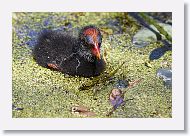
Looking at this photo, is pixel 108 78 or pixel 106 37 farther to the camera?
pixel 106 37

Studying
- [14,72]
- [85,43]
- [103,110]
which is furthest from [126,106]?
[14,72]

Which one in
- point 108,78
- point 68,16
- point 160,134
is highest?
point 68,16

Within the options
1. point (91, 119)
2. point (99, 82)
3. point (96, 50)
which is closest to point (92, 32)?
point (96, 50)

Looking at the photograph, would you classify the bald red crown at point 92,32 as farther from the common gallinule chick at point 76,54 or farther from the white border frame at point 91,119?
the white border frame at point 91,119

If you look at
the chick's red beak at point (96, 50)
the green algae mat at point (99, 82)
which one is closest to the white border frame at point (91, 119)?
the green algae mat at point (99, 82)

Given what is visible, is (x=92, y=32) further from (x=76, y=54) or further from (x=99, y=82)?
(x=99, y=82)
